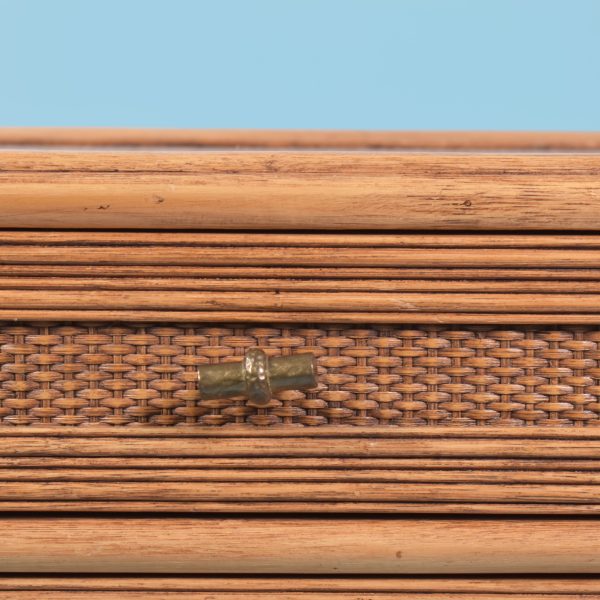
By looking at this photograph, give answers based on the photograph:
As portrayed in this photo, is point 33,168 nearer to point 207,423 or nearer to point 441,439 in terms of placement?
point 207,423

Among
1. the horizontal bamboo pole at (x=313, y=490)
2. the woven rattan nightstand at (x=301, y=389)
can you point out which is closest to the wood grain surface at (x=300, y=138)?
the woven rattan nightstand at (x=301, y=389)

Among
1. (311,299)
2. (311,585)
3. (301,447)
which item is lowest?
(311,585)

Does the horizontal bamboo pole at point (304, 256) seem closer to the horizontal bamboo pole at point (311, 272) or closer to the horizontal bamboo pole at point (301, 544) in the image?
the horizontal bamboo pole at point (311, 272)

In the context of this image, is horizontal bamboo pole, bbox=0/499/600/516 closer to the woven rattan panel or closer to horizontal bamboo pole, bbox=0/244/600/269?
the woven rattan panel

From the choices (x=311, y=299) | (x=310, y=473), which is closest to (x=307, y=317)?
(x=311, y=299)

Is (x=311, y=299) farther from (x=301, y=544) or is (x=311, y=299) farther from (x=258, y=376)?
(x=301, y=544)

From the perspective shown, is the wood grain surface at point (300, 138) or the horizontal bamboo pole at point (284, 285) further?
the wood grain surface at point (300, 138)
